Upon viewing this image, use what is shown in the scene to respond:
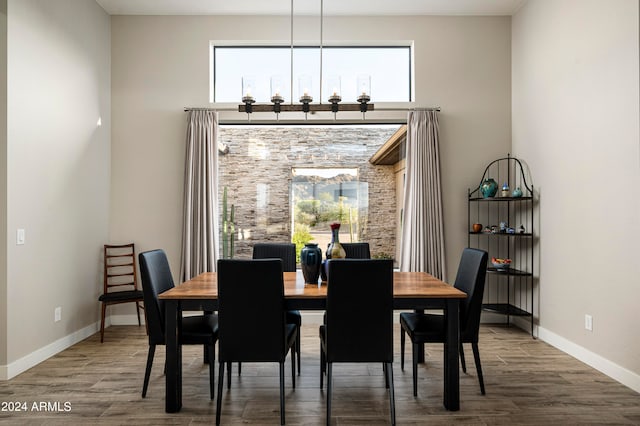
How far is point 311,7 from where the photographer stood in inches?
192

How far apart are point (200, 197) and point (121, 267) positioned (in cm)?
119

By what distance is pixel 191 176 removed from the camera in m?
4.90

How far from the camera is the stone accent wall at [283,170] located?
5195mm

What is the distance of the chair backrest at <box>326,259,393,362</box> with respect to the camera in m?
2.57

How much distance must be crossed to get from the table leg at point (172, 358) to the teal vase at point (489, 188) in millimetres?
3333

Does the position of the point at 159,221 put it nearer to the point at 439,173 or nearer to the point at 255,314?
the point at 255,314

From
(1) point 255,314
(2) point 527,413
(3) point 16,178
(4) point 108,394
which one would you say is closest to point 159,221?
(3) point 16,178

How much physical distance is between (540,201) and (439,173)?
1.05 metres

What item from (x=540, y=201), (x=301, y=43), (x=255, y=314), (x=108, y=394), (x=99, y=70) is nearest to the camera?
(x=255, y=314)

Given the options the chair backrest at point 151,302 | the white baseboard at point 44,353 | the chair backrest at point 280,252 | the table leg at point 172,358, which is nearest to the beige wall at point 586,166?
the chair backrest at point 280,252

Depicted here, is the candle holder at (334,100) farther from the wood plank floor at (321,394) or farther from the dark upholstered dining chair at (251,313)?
the wood plank floor at (321,394)

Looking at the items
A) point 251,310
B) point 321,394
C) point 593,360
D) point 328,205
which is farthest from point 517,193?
point 251,310

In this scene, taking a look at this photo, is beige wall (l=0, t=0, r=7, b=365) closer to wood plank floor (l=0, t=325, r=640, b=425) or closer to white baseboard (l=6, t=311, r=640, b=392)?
white baseboard (l=6, t=311, r=640, b=392)

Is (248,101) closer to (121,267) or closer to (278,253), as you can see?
(278,253)
